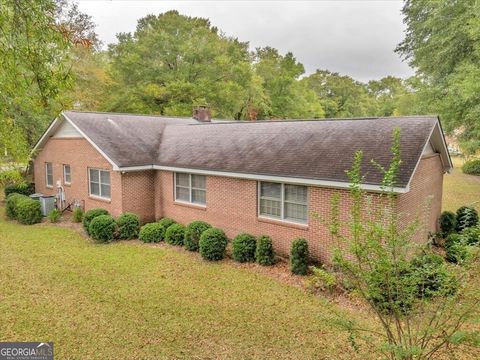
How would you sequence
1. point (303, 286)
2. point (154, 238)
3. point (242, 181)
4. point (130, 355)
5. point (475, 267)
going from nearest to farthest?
point (475, 267) < point (130, 355) < point (303, 286) < point (242, 181) < point (154, 238)

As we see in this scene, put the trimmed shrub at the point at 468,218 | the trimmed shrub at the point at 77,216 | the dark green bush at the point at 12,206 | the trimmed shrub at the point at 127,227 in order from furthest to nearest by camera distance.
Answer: the dark green bush at the point at 12,206
the trimmed shrub at the point at 77,216
the trimmed shrub at the point at 127,227
the trimmed shrub at the point at 468,218

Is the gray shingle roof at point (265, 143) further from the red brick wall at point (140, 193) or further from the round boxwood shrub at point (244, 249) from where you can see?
the round boxwood shrub at point (244, 249)

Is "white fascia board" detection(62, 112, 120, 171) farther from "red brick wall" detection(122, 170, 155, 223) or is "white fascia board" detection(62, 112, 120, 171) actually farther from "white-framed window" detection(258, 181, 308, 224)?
"white-framed window" detection(258, 181, 308, 224)

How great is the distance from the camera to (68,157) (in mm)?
17484

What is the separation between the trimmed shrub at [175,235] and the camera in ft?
42.0

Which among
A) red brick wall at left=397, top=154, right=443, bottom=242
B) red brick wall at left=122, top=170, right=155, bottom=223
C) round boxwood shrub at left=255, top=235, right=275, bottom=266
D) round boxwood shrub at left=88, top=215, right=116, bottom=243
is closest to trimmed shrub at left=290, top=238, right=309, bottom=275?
round boxwood shrub at left=255, top=235, right=275, bottom=266

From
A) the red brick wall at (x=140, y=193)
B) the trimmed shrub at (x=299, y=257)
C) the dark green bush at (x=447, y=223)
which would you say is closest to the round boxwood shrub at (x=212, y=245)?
the trimmed shrub at (x=299, y=257)

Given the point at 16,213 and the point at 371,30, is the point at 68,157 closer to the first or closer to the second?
the point at 16,213

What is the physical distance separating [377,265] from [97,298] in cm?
Answer: 710

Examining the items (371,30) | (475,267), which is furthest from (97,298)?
(371,30)

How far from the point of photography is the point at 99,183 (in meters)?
16.0

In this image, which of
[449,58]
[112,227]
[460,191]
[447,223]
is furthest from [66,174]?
[460,191]

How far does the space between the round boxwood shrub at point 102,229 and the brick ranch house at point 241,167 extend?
124cm

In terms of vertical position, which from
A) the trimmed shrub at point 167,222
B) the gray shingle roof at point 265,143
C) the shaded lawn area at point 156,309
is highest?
the gray shingle roof at point 265,143
